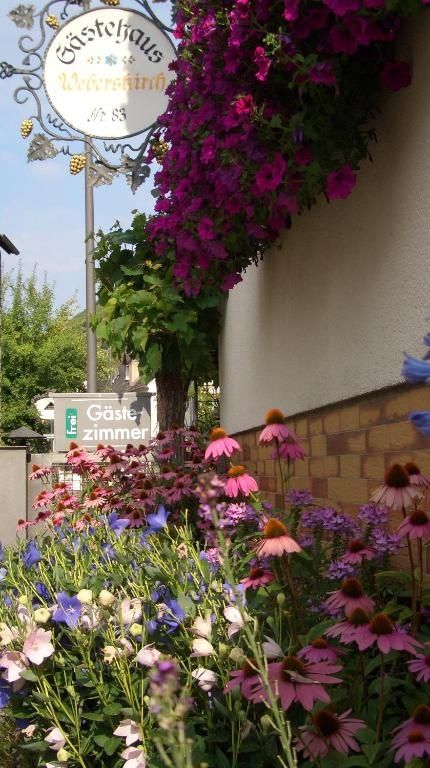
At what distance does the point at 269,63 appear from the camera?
2.41 meters

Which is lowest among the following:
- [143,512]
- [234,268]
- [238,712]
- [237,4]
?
[238,712]

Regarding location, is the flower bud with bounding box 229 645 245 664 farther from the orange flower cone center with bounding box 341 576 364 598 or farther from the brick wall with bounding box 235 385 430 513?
the brick wall with bounding box 235 385 430 513

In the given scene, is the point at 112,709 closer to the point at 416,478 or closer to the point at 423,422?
the point at 416,478

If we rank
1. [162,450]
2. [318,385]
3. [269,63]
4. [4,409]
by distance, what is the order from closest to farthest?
1. [269,63]
2. [318,385]
3. [162,450]
4. [4,409]

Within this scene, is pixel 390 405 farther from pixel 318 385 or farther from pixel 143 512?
pixel 143 512

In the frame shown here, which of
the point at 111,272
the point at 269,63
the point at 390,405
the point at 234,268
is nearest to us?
the point at 269,63

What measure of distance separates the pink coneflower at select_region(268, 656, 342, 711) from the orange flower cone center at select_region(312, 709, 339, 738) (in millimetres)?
28

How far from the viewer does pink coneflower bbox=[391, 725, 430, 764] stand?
144 centimetres

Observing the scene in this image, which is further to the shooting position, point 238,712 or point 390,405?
point 390,405

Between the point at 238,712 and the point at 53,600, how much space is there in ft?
3.96

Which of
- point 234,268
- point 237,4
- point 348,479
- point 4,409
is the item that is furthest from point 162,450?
point 4,409

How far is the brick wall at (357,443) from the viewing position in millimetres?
2473

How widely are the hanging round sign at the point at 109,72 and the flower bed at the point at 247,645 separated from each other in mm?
A: 3784

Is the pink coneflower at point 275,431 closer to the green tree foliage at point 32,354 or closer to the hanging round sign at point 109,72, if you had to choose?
the hanging round sign at point 109,72
